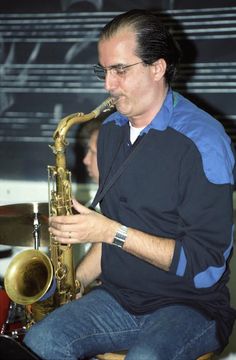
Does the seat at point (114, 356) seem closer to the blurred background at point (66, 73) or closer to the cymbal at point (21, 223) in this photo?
the cymbal at point (21, 223)

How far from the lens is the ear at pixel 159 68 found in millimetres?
2098

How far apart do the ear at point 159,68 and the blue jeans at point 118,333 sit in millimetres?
808

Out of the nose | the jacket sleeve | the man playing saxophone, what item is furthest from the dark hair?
the jacket sleeve

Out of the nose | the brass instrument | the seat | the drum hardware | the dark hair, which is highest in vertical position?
the dark hair

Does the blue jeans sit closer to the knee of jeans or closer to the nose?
the knee of jeans

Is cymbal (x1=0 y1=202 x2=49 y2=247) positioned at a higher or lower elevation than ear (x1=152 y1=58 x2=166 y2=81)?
lower

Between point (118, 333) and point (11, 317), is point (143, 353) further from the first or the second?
point (11, 317)

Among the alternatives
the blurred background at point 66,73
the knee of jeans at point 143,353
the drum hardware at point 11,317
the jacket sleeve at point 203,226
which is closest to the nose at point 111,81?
the jacket sleeve at point 203,226

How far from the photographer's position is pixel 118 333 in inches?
78.4

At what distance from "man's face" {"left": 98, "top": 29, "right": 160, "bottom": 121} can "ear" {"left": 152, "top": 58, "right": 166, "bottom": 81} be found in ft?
0.04

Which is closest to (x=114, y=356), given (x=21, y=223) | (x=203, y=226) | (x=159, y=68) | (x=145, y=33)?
(x=203, y=226)

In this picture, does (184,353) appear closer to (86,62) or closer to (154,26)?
(154,26)

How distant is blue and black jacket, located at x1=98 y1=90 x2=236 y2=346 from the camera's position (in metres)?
1.88

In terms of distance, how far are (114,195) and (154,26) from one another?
0.62 meters
